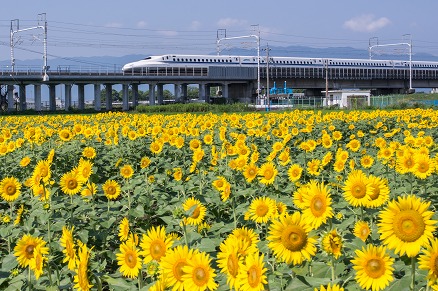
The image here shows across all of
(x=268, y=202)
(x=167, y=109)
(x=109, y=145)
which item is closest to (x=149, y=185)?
(x=268, y=202)

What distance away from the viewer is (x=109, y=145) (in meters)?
10.0

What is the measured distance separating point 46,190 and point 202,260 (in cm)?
338

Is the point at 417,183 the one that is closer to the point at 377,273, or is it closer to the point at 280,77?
the point at 377,273

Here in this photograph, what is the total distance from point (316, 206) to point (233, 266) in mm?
729

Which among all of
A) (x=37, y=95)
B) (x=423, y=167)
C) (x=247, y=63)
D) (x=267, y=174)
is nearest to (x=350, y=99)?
(x=247, y=63)

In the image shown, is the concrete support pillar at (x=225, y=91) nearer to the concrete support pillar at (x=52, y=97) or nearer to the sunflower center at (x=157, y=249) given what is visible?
the concrete support pillar at (x=52, y=97)

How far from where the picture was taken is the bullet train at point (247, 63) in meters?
82.9

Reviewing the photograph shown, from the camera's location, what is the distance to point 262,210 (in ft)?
10.9

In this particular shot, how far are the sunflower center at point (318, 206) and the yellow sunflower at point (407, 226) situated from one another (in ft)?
1.71

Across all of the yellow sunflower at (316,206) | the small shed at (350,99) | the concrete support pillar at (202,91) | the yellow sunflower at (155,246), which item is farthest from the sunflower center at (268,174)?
the concrete support pillar at (202,91)

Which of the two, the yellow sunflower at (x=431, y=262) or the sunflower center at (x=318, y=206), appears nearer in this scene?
the yellow sunflower at (x=431, y=262)

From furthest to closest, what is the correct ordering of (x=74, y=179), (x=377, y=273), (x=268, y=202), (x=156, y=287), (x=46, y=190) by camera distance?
(x=46, y=190) → (x=74, y=179) → (x=268, y=202) → (x=377, y=273) → (x=156, y=287)

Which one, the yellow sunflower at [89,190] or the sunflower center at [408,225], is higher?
the sunflower center at [408,225]

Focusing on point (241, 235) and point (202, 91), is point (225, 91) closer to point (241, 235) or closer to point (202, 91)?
point (202, 91)
